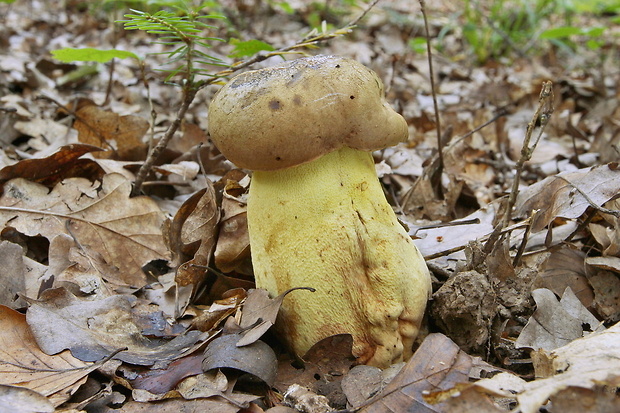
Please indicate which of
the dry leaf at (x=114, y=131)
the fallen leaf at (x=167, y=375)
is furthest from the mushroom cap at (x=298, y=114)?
A: the dry leaf at (x=114, y=131)

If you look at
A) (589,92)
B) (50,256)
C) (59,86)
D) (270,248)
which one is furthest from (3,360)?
(589,92)

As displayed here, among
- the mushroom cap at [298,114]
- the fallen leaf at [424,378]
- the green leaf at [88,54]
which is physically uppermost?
the mushroom cap at [298,114]

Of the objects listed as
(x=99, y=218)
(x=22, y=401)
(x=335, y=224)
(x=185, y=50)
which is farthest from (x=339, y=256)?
(x=99, y=218)

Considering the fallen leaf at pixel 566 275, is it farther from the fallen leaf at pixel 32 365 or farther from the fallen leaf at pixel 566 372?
the fallen leaf at pixel 32 365

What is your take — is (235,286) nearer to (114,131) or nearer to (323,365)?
(323,365)

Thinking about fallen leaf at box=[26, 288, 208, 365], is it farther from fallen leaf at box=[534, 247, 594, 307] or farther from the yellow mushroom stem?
fallen leaf at box=[534, 247, 594, 307]

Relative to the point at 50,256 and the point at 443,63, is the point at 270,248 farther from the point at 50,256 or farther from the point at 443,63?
the point at 443,63
